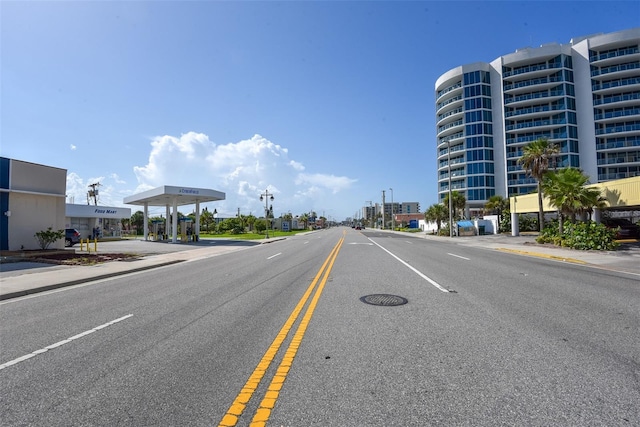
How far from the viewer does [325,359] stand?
14.0ft

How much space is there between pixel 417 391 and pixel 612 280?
1056cm

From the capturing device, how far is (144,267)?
14852 millimetres

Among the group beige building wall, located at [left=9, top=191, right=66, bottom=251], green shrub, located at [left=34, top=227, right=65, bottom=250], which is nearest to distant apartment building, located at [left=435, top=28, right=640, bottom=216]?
beige building wall, located at [left=9, top=191, right=66, bottom=251]

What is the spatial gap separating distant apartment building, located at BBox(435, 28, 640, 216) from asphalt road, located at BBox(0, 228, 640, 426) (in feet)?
209

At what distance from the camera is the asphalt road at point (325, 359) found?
3.09 m

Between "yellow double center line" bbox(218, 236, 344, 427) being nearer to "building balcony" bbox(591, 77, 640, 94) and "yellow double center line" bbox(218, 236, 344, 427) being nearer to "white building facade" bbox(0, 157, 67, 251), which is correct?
"white building facade" bbox(0, 157, 67, 251)

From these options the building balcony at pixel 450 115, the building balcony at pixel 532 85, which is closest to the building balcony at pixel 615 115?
the building balcony at pixel 532 85

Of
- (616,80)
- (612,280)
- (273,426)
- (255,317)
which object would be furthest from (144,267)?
(616,80)

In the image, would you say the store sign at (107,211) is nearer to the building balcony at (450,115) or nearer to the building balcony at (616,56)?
the building balcony at (450,115)

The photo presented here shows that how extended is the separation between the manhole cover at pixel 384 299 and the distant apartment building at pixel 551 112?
2465 inches

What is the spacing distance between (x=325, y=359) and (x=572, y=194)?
25.8m

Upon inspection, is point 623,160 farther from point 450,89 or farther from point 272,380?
point 272,380

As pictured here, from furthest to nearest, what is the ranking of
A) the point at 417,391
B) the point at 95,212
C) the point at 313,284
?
the point at 95,212 → the point at 313,284 → the point at 417,391

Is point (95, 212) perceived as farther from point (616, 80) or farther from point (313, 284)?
point (616, 80)
